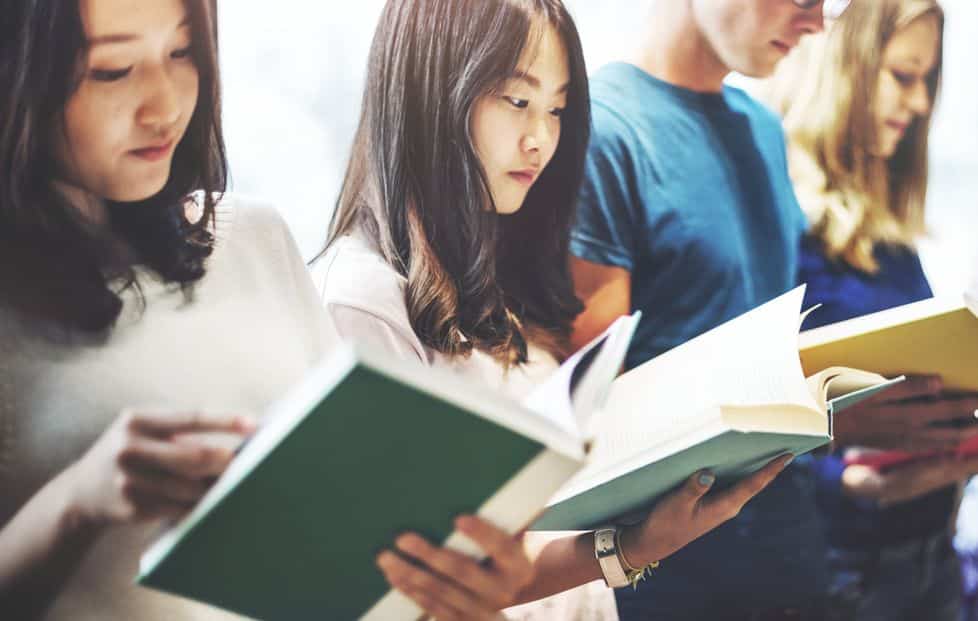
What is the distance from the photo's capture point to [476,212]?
134cm

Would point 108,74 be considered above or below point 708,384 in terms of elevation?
above

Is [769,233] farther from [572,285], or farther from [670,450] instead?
[670,450]

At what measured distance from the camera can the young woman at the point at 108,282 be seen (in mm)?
938

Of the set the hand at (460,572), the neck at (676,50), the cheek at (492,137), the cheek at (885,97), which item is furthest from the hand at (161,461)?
the cheek at (885,97)

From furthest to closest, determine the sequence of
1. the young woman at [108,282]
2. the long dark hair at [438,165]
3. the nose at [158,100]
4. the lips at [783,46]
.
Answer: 1. the lips at [783,46]
2. the long dark hair at [438,165]
3. the nose at [158,100]
4. the young woman at [108,282]

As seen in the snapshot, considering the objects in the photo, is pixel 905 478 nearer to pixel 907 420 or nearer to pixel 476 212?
pixel 907 420

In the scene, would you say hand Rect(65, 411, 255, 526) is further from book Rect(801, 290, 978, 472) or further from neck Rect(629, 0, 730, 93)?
neck Rect(629, 0, 730, 93)

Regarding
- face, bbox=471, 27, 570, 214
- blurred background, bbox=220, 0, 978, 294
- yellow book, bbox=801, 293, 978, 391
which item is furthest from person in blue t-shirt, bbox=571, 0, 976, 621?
blurred background, bbox=220, 0, 978, 294

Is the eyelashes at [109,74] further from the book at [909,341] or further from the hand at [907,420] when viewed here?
the hand at [907,420]

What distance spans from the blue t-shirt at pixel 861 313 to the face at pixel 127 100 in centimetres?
104

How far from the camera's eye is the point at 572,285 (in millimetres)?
1440

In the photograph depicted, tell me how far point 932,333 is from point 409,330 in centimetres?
67

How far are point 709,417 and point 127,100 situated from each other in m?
0.66

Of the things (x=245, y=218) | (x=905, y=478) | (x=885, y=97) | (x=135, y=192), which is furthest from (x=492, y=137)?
(x=905, y=478)
